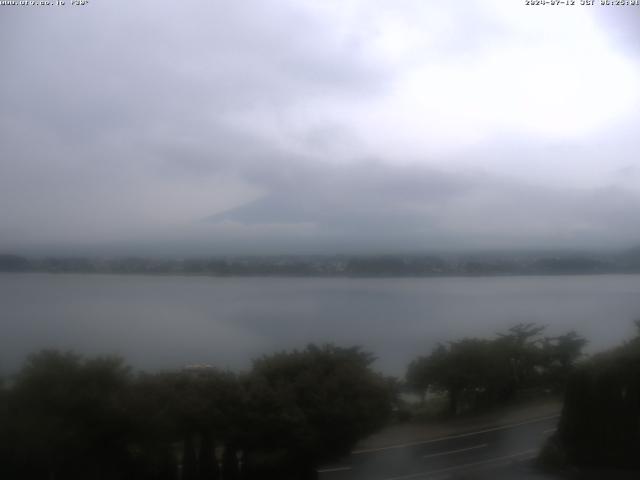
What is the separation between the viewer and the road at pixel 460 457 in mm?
5852

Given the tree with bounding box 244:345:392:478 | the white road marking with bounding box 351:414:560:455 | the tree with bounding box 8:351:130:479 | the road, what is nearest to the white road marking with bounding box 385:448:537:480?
the road

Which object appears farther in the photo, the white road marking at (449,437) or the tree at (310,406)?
the white road marking at (449,437)

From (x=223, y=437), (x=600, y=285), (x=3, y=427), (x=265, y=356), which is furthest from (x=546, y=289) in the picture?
(x=3, y=427)

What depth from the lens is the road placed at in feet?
19.2

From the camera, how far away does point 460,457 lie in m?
6.14

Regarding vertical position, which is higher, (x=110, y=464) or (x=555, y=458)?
(x=110, y=464)

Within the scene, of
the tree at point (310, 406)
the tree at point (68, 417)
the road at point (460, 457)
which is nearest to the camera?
the tree at point (68, 417)

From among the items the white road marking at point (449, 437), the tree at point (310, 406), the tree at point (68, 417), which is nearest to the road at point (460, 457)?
the white road marking at point (449, 437)

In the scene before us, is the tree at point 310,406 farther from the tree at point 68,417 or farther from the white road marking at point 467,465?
the tree at point 68,417

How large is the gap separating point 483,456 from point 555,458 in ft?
Answer: 2.59

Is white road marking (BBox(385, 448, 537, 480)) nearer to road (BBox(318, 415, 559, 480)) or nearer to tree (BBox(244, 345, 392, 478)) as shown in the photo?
road (BBox(318, 415, 559, 480))

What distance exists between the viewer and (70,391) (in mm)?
5125

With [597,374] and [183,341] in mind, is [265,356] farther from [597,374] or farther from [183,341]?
[597,374]

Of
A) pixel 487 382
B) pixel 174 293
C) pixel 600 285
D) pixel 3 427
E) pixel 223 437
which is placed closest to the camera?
pixel 3 427
